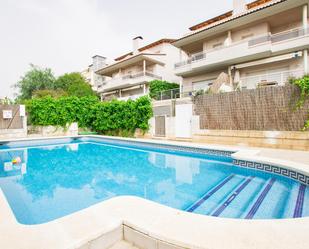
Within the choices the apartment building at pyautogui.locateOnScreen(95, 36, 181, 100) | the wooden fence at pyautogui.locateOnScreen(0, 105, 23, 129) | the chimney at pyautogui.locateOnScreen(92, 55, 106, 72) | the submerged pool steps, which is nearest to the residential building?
the chimney at pyautogui.locateOnScreen(92, 55, 106, 72)

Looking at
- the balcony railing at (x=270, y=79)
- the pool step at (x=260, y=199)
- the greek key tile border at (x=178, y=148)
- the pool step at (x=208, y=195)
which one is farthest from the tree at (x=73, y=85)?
the pool step at (x=260, y=199)

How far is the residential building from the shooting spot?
36344 millimetres

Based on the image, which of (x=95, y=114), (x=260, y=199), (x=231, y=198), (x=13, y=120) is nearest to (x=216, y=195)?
(x=231, y=198)

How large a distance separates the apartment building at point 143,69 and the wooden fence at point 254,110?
12.1 metres

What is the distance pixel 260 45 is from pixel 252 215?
12610mm

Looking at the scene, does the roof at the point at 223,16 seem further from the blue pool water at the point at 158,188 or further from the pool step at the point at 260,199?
the pool step at the point at 260,199

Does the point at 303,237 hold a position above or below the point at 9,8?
below

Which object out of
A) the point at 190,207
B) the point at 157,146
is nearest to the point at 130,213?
the point at 190,207

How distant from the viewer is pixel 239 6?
16.2 meters

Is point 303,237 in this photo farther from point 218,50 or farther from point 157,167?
point 218,50

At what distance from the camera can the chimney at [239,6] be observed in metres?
16.0

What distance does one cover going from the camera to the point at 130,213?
2.59 metres

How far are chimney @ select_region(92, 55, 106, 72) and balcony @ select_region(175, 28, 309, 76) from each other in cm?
2590

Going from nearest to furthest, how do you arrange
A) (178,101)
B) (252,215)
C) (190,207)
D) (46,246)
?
1. (46,246)
2. (252,215)
3. (190,207)
4. (178,101)
